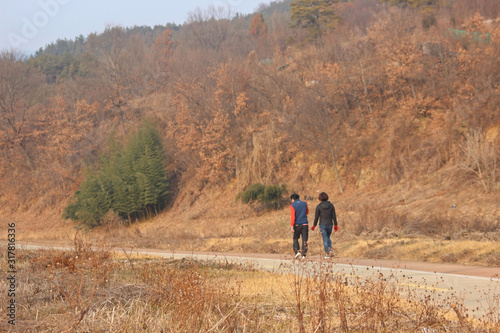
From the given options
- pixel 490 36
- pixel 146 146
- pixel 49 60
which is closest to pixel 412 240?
pixel 490 36

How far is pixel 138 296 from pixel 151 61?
80.9 m

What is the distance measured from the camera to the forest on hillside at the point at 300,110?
3216cm

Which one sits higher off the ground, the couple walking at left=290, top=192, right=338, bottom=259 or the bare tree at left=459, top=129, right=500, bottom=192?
the bare tree at left=459, top=129, right=500, bottom=192

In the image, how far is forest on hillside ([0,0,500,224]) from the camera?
32.2m

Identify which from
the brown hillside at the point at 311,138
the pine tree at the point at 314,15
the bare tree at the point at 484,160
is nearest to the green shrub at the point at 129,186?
the brown hillside at the point at 311,138

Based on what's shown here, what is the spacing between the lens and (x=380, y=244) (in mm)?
16531

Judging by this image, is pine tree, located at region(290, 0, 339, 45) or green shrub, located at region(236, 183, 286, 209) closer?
green shrub, located at region(236, 183, 286, 209)

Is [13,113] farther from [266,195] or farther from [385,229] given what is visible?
[385,229]

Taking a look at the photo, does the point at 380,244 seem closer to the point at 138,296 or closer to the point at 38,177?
the point at 138,296

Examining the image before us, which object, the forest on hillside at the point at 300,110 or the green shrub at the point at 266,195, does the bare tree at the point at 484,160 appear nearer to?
the forest on hillside at the point at 300,110

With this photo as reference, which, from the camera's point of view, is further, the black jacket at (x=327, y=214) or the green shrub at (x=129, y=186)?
the green shrub at (x=129, y=186)

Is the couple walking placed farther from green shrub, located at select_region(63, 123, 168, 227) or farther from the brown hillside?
green shrub, located at select_region(63, 123, 168, 227)

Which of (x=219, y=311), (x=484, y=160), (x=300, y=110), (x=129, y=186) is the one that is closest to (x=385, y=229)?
(x=484, y=160)

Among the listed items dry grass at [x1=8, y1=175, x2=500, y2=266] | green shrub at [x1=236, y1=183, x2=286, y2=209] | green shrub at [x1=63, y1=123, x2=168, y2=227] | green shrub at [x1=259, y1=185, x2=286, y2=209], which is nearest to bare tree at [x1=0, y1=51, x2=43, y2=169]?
green shrub at [x1=63, y1=123, x2=168, y2=227]
